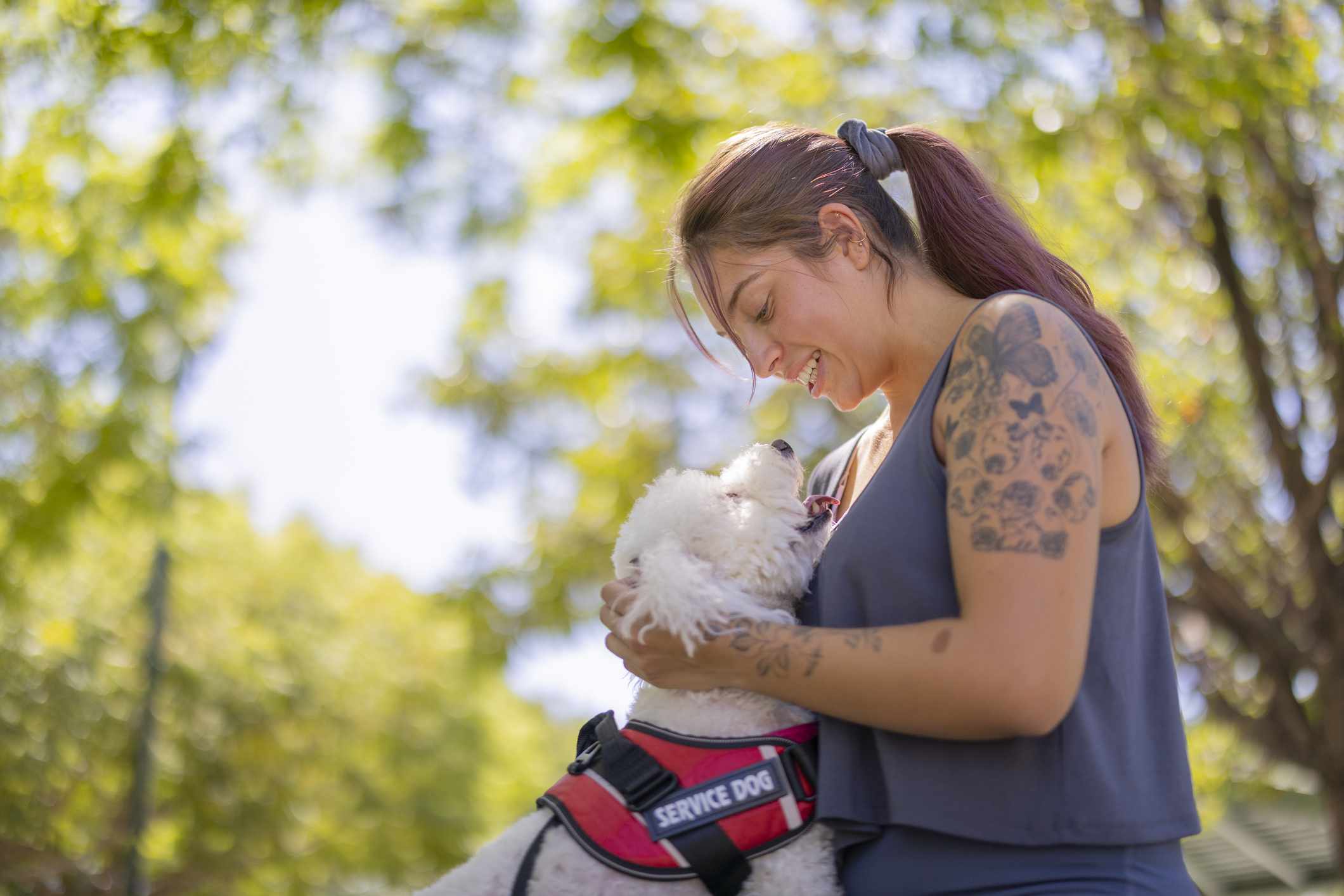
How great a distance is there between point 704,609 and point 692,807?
0.32 metres

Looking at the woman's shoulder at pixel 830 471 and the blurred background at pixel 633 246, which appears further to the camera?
the blurred background at pixel 633 246

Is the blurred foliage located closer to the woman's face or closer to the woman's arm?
the woman's face

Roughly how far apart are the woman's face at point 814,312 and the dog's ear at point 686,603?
0.51 metres

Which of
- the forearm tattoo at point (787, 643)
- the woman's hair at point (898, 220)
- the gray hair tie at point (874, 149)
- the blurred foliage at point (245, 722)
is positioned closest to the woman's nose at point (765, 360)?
the woman's hair at point (898, 220)

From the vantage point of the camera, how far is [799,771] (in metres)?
1.96

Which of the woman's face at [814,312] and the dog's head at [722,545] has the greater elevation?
the woman's face at [814,312]

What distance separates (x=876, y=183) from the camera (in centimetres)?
234

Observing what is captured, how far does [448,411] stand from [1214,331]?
7517 mm

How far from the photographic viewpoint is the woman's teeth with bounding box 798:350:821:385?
238cm

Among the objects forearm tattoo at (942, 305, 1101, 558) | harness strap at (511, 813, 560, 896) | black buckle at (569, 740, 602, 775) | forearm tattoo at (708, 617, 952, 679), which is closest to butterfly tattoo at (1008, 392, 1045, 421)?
forearm tattoo at (942, 305, 1101, 558)

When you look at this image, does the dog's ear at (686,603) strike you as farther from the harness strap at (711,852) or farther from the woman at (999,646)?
the harness strap at (711,852)

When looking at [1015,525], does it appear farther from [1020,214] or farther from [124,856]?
[124,856]

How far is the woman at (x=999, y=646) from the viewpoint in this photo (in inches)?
68.2

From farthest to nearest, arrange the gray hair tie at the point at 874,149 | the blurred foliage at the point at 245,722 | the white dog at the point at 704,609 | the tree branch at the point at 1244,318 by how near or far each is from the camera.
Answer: the blurred foliage at the point at 245,722 → the tree branch at the point at 1244,318 → the gray hair tie at the point at 874,149 → the white dog at the point at 704,609
